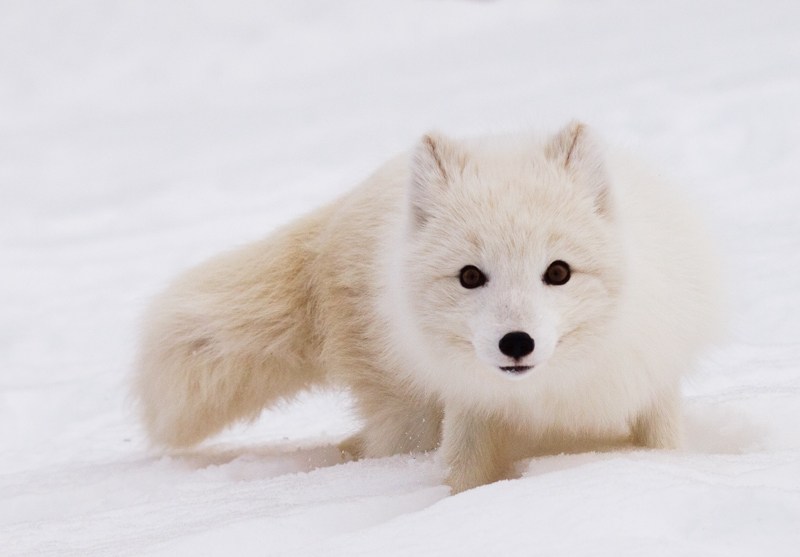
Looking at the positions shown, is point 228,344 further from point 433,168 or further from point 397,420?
point 433,168

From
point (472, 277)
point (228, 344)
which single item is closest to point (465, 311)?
point (472, 277)

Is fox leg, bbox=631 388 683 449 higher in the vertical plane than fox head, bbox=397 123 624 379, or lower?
lower

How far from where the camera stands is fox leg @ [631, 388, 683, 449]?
3.12 metres

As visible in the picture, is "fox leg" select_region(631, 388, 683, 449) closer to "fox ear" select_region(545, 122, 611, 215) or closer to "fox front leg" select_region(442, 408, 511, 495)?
"fox front leg" select_region(442, 408, 511, 495)

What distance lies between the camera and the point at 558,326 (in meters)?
2.47

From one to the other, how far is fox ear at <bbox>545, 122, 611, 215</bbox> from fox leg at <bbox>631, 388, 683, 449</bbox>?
763 millimetres

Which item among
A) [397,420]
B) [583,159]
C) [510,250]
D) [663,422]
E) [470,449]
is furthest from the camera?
[397,420]

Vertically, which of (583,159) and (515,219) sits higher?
(583,159)

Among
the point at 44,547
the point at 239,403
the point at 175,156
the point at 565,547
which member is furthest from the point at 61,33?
the point at 565,547

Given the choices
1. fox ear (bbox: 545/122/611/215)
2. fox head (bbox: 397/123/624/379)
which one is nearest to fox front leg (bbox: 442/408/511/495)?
fox head (bbox: 397/123/624/379)

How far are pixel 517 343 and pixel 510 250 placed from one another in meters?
0.26

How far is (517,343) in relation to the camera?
7.68ft

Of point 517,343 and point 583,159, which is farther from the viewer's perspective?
point 583,159

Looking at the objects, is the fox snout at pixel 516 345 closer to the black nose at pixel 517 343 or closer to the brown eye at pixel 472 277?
the black nose at pixel 517 343
